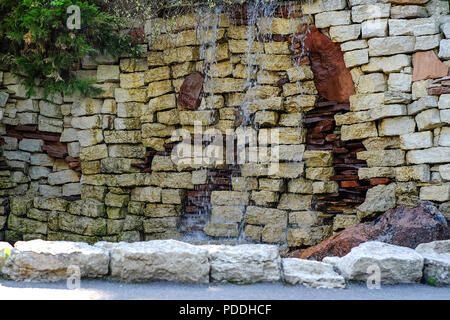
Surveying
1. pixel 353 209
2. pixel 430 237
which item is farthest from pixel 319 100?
pixel 430 237

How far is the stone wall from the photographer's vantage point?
5.96 metres

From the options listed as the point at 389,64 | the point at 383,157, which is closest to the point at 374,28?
the point at 389,64

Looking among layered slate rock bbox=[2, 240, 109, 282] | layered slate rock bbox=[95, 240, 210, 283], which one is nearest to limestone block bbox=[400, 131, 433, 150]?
layered slate rock bbox=[95, 240, 210, 283]

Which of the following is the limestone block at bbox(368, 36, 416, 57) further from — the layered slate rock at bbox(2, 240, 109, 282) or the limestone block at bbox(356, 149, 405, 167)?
the layered slate rock at bbox(2, 240, 109, 282)

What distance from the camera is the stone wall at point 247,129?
596 cm

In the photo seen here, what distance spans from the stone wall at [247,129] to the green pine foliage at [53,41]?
0.25 metres

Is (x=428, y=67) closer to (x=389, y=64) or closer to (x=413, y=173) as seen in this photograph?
(x=389, y=64)

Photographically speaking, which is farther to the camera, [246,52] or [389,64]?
[246,52]

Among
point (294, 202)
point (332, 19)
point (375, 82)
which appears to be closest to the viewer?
point (375, 82)

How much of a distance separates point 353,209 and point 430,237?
149cm

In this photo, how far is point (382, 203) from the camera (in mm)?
5906

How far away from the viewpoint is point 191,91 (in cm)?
705

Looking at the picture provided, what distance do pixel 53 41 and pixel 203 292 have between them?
494cm
